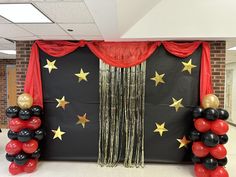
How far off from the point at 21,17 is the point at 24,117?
1.79 meters

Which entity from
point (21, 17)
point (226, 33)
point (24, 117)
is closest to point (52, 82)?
point (24, 117)

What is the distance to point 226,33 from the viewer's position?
3.94 metres

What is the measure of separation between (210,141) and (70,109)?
111 inches

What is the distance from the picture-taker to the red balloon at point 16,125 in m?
3.87

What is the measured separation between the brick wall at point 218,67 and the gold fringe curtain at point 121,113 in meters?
1.47

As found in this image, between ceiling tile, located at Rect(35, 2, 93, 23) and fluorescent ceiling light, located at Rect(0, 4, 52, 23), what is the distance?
13cm

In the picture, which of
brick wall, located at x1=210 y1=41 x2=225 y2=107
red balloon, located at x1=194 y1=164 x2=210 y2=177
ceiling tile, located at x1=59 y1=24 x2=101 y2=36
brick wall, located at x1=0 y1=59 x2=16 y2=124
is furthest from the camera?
brick wall, located at x1=0 y1=59 x2=16 y2=124

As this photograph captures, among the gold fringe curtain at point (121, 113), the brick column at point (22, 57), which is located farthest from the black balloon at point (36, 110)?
the gold fringe curtain at point (121, 113)

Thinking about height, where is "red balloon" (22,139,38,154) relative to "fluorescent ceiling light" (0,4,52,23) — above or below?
below

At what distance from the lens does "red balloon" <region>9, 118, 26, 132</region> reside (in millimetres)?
3873

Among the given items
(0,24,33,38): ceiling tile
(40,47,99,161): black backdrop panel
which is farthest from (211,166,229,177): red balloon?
(0,24,33,38): ceiling tile

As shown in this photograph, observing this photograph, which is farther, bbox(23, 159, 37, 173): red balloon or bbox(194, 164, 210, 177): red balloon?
bbox(23, 159, 37, 173): red balloon

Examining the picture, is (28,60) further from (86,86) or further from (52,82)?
(86,86)

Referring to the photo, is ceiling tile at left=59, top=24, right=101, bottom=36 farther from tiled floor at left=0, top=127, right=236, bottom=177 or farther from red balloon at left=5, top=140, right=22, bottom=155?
tiled floor at left=0, top=127, right=236, bottom=177
